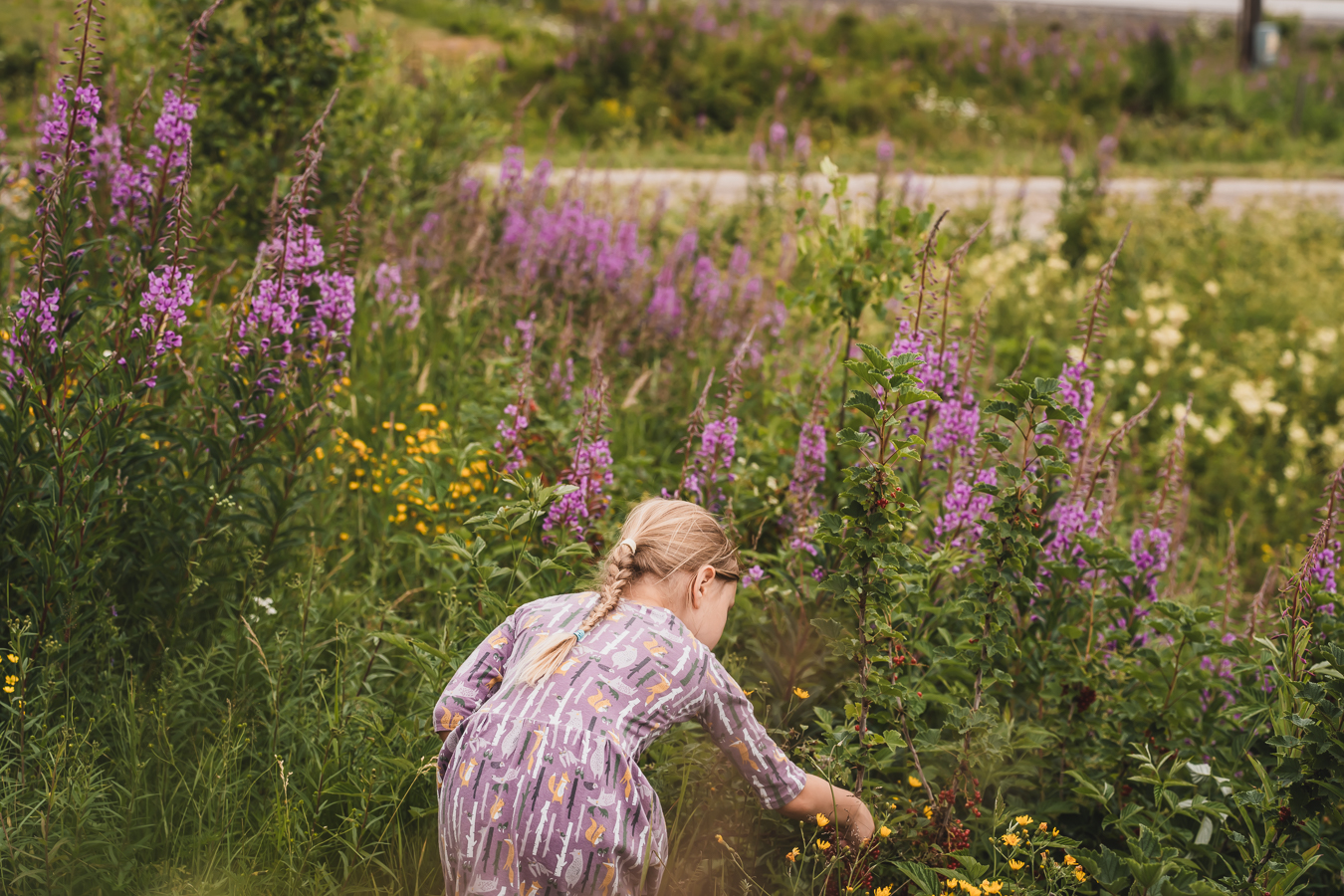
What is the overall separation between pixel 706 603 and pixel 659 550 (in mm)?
195

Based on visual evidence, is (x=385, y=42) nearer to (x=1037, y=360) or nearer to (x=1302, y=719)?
(x=1037, y=360)

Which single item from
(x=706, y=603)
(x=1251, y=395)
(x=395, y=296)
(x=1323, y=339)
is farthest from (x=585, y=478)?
(x=1323, y=339)

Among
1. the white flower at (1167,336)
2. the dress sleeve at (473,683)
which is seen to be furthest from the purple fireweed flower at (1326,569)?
the white flower at (1167,336)

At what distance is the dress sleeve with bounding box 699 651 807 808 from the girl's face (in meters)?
0.12

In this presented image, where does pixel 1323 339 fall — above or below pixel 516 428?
above

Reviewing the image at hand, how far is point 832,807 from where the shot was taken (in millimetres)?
2604

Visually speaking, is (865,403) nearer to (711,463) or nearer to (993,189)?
(711,463)

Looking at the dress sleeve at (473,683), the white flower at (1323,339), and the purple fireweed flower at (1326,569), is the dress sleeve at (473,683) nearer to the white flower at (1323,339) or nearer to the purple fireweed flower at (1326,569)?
the purple fireweed flower at (1326,569)

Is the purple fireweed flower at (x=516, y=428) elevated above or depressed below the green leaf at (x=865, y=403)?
below

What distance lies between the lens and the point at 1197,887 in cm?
258

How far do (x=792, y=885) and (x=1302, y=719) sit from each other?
132 cm

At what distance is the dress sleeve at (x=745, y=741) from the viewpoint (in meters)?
2.50

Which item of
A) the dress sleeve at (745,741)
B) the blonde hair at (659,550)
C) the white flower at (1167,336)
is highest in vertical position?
the white flower at (1167,336)

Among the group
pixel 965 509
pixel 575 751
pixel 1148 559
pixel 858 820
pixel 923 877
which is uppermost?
pixel 965 509
